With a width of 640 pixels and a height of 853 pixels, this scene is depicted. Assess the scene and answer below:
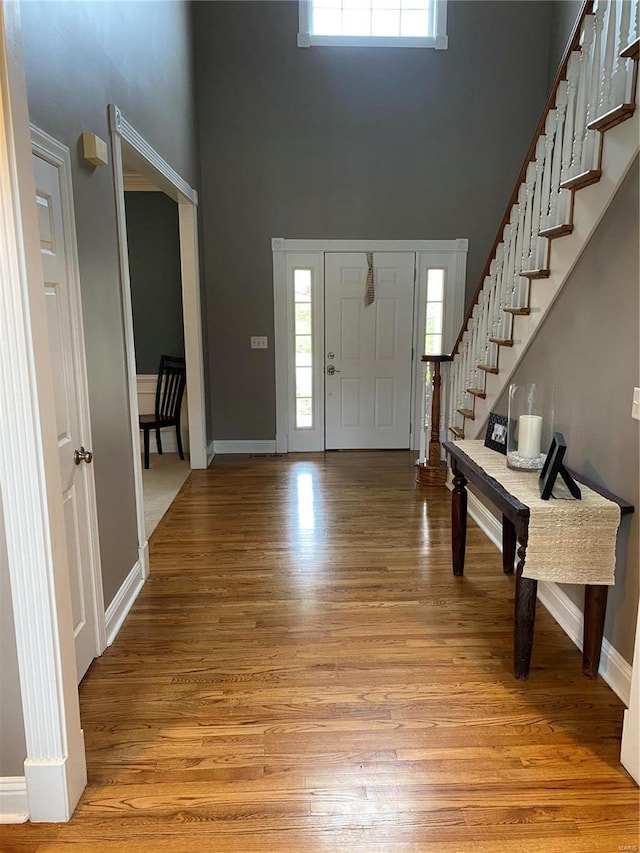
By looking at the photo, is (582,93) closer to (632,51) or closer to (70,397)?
(632,51)

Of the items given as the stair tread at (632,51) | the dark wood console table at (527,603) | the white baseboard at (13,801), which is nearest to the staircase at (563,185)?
the stair tread at (632,51)

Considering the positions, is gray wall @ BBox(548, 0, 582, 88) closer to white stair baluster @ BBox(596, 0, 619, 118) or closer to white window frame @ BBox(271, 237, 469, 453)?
white window frame @ BBox(271, 237, 469, 453)

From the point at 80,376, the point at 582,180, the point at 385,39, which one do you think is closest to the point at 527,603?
the point at 582,180

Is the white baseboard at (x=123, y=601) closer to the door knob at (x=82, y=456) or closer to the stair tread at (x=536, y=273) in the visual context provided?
the door knob at (x=82, y=456)

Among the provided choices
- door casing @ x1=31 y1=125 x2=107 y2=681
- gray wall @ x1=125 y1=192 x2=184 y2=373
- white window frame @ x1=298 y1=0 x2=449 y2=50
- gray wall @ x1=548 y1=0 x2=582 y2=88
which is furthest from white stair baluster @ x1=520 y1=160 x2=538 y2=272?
gray wall @ x1=125 y1=192 x2=184 y2=373

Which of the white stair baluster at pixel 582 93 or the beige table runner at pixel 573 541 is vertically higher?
the white stair baluster at pixel 582 93

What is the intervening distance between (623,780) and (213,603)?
1826 millimetres

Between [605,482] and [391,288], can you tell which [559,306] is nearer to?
[605,482]

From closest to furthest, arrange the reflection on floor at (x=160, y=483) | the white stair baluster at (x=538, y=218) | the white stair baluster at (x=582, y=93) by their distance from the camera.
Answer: the white stair baluster at (x=582, y=93), the white stair baluster at (x=538, y=218), the reflection on floor at (x=160, y=483)

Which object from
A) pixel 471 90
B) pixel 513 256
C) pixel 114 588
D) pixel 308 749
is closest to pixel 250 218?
pixel 471 90

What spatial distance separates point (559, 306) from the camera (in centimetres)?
262

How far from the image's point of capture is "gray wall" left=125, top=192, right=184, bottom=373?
17.9ft

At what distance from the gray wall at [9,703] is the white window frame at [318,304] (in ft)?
14.0

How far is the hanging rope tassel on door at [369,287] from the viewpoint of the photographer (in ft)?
17.8
